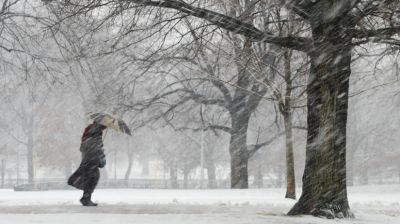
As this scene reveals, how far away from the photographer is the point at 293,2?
10.0 metres

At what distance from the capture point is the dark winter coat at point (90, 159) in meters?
11.4

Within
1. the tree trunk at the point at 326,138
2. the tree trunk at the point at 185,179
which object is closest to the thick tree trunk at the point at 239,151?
the tree trunk at the point at 326,138

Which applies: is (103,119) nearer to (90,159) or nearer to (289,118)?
(90,159)

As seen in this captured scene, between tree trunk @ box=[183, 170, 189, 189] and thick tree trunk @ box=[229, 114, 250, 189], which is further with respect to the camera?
tree trunk @ box=[183, 170, 189, 189]

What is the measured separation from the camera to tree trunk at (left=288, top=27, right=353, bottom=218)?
31.8 feet

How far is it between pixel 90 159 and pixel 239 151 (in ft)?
46.4

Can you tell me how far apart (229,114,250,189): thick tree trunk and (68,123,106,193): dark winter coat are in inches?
528

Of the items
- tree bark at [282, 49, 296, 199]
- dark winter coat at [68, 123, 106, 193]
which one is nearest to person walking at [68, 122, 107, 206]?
dark winter coat at [68, 123, 106, 193]

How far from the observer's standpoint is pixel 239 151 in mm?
25109

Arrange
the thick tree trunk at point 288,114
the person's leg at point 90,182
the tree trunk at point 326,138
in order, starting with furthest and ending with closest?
1. the thick tree trunk at point 288,114
2. the person's leg at point 90,182
3. the tree trunk at point 326,138

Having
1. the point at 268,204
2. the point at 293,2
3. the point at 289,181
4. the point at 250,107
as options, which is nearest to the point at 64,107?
the point at 250,107

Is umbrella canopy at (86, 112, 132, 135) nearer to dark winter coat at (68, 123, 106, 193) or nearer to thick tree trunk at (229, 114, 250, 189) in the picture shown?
dark winter coat at (68, 123, 106, 193)

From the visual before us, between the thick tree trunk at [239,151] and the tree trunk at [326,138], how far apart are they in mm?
14534

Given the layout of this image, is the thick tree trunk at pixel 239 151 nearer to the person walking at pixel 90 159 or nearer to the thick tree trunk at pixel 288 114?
the thick tree trunk at pixel 288 114
